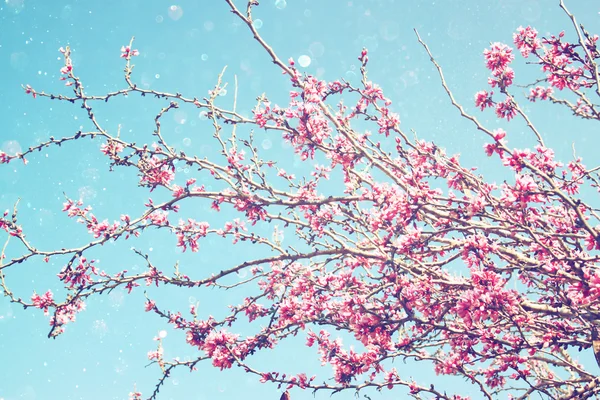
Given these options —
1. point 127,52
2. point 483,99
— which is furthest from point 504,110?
point 127,52

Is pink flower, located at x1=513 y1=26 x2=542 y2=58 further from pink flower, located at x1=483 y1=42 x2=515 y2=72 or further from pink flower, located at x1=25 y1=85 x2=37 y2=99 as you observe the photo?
pink flower, located at x1=25 y1=85 x2=37 y2=99

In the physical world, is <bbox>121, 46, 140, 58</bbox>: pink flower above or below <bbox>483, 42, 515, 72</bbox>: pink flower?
A: above

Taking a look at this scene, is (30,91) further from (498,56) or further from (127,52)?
(498,56)

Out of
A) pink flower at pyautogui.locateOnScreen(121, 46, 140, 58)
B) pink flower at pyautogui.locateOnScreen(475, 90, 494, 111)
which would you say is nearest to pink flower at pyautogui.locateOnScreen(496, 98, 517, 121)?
pink flower at pyautogui.locateOnScreen(475, 90, 494, 111)

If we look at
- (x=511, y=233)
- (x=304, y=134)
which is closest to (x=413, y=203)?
(x=511, y=233)

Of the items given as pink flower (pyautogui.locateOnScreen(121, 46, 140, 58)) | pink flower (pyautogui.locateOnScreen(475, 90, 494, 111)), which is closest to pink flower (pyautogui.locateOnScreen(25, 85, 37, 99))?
pink flower (pyautogui.locateOnScreen(121, 46, 140, 58))

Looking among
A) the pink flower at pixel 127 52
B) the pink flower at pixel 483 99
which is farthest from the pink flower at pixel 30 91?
the pink flower at pixel 483 99

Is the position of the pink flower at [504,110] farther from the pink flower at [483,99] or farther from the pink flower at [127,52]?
the pink flower at [127,52]

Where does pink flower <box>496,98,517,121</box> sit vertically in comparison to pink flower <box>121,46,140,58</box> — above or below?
below

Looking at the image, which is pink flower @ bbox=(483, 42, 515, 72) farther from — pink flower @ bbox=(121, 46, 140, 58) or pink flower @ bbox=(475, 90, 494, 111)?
pink flower @ bbox=(121, 46, 140, 58)

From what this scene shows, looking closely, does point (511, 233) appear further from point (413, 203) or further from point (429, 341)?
point (429, 341)

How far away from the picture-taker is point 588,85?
5.10m

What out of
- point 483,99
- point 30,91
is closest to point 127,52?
point 30,91

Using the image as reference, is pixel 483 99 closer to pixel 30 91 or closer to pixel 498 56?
pixel 498 56
